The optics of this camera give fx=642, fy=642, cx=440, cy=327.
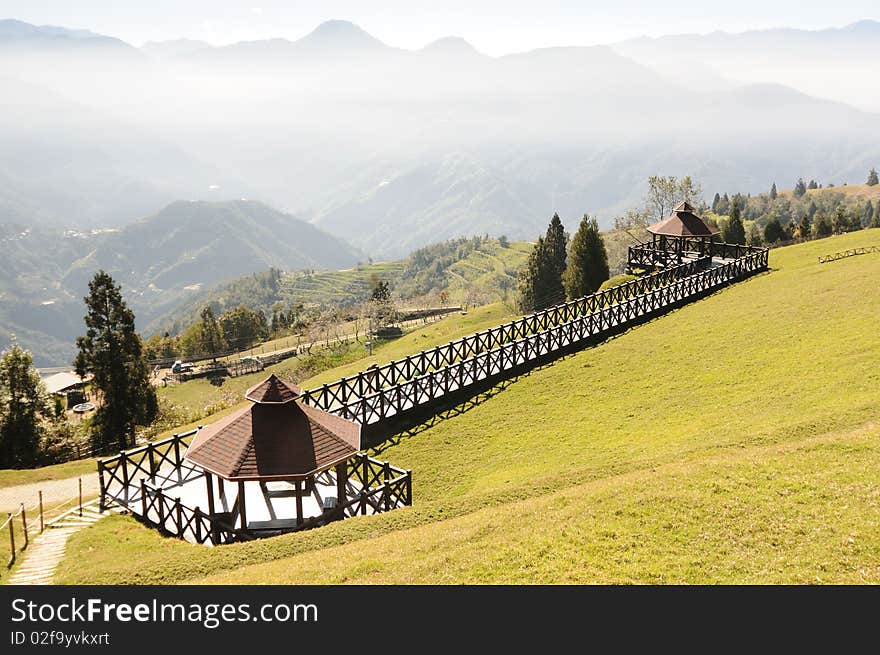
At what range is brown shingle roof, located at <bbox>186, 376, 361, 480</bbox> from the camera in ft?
57.2

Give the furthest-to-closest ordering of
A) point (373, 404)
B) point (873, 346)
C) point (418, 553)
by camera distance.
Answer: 1. point (373, 404)
2. point (873, 346)
3. point (418, 553)

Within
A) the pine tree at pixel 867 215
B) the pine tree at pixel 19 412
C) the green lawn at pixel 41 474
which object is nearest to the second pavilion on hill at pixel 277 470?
the green lawn at pixel 41 474

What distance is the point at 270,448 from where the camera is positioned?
58.5ft

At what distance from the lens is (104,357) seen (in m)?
39.3

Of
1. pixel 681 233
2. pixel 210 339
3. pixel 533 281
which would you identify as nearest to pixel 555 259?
pixel 533 281

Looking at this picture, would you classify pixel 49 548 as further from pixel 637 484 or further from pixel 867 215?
pixel 867 215

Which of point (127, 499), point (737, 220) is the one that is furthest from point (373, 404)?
point (737, 220)

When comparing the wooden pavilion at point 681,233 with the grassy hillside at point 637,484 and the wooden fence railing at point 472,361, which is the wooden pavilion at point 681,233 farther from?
the grassy hillside at point 637,484

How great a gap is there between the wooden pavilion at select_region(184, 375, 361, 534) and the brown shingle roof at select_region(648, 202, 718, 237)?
3736cm

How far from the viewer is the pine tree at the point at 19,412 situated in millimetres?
32312

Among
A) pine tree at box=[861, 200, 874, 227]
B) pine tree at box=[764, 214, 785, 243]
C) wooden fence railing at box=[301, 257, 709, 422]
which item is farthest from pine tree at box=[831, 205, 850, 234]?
pine tree at box=[861, 200, 874, 227]

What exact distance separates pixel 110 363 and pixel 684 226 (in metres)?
41.2

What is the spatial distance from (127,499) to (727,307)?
30.9 meters

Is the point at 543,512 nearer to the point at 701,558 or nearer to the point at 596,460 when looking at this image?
the point at 701,558
